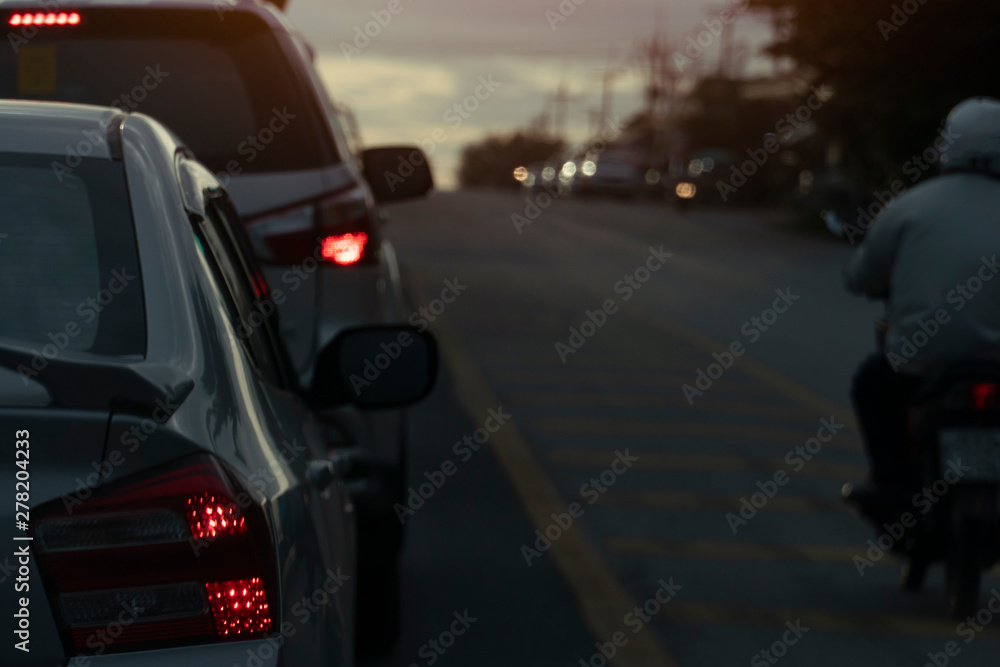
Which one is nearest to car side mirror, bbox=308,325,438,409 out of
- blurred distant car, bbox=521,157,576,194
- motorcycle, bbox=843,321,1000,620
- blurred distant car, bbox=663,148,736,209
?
motorcycle, bbox=843,321,1000,620

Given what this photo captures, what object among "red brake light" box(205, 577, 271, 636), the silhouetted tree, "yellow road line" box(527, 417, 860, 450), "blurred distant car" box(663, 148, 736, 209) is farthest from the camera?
"blurred distant car" box(663, 148, 736, 209)

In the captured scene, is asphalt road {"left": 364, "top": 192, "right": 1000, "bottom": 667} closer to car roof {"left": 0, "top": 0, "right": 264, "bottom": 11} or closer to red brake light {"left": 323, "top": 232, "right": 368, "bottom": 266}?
red brake light {"left": 323, "top": 232, "right": 368, "bottom": 266}

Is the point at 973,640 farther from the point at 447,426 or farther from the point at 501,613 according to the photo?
the point at 447,426

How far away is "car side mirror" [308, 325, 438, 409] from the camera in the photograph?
121 inches

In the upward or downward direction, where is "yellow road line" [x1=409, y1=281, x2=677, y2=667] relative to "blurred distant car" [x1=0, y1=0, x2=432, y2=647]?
downward

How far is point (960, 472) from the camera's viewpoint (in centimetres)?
519

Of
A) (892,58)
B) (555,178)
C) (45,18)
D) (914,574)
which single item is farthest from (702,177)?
(45,18)

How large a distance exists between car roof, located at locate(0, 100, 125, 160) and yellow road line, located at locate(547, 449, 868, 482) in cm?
589

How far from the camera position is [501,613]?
542 cm

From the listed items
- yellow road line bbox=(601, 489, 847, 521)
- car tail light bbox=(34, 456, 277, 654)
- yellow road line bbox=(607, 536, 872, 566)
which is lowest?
yellow road line bbox=(601, 489, 847, 521)

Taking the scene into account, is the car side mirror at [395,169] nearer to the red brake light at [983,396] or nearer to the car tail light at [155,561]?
the red brake light at [983,396]

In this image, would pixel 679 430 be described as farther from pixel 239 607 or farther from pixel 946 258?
pixel 239 607

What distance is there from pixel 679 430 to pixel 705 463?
101 cm

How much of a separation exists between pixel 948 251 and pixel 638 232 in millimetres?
27263
